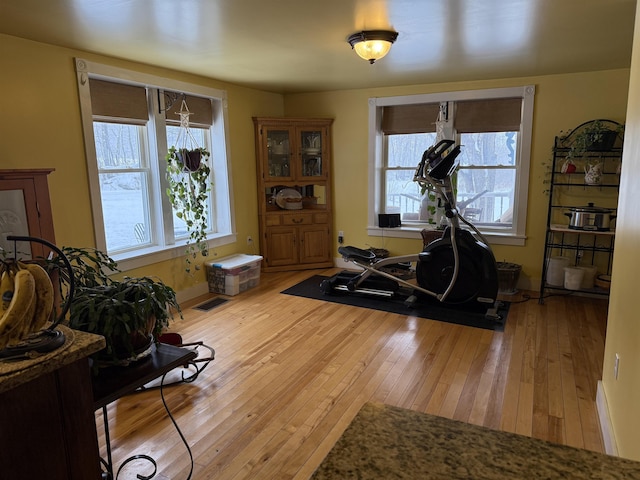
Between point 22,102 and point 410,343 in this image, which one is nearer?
point 22,102

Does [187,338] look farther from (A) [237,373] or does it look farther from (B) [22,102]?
(B) [22,102]

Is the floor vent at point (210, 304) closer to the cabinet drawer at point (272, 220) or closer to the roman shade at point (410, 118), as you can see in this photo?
the cabinet drawer at point (272, 220)

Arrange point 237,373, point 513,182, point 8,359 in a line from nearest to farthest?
point 8,359 → point 237,373 → point 513,182

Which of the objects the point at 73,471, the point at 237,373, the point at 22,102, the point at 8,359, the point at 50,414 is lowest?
the point at 237,373

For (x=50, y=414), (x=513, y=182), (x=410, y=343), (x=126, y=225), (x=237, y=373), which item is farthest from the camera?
(x=513, y=182)

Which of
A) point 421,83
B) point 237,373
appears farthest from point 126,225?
point 421,83

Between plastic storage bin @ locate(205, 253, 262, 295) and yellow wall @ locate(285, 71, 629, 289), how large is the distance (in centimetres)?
152

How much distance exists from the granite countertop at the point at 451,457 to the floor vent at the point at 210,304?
12.1 ft

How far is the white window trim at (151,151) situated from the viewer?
353 cm

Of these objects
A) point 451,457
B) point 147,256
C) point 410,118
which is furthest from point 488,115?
point 451,457

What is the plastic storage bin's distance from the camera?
4754 mm

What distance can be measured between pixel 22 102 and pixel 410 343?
3.44 meters

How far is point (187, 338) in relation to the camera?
11.9 ft

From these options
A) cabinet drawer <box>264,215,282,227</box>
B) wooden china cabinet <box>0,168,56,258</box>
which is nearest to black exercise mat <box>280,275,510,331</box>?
cabinet drawer <box>264,215,282,227</box>
